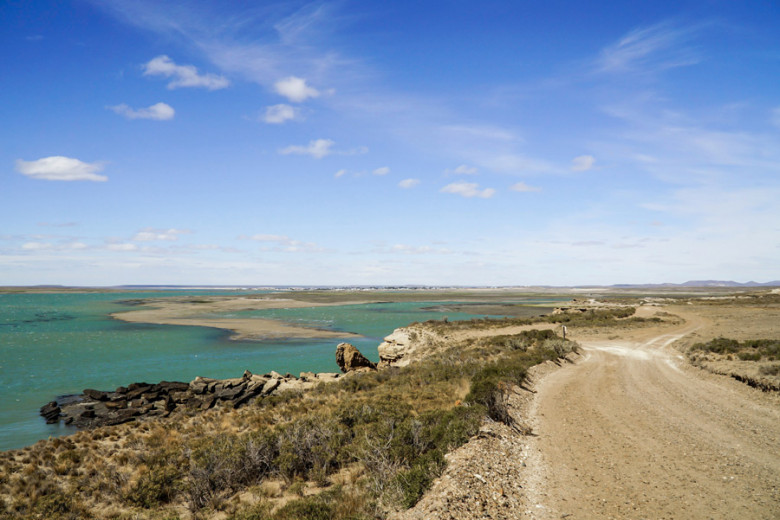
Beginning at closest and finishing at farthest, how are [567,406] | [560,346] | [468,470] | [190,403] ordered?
[468,470], [567,406], [190,403], [560,346]

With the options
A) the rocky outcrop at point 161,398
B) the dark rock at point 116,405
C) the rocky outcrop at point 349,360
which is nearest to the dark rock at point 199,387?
the rocky outcrop at point 161,398

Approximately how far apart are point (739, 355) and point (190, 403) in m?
36.4

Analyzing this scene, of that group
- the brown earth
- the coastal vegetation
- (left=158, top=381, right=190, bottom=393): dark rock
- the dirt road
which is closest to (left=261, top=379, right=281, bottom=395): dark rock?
(left=158, top=381, right=190, bottom=393): dark rock

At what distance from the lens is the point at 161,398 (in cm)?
2858

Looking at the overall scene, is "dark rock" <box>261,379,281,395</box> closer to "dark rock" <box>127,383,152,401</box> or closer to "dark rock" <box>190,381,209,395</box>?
"dark rock" <box>190,381,209,395</box>

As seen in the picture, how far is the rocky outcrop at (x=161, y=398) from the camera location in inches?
976

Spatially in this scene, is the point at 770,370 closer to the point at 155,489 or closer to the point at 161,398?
the point at 155,489

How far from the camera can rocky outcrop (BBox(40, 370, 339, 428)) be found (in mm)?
24797

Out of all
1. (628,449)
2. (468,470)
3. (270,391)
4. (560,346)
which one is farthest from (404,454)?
(560,346)

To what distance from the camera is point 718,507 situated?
902 cm

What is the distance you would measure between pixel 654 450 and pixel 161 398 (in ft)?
95.7

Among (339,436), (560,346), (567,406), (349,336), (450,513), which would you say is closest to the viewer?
(450,513)

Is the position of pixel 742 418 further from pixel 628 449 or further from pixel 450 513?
pixel 450 513

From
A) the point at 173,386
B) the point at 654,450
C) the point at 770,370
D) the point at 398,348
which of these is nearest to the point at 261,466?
the point at 654,450
